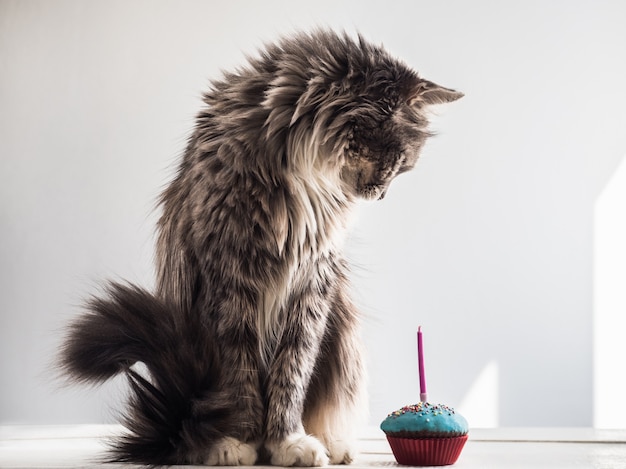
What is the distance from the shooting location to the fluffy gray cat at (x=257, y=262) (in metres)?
1.29

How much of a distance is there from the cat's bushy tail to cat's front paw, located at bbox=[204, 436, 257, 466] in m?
0.01

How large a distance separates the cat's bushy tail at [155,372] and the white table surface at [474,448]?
81 mm

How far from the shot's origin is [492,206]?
2564 mm

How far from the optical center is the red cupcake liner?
1.31 m

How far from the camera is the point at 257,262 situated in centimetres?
136

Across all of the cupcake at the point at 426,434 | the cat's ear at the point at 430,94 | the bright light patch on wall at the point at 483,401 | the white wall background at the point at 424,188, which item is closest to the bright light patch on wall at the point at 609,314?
the white wall background at the point at 424,188

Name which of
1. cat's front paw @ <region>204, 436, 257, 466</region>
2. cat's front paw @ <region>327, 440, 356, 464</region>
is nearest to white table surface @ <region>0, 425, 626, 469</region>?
cat's front paw @ <region>327, 440, 356, 464</region>

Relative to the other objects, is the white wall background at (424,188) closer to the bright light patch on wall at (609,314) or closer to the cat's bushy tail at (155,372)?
the bright light patch on wall at (609,314)

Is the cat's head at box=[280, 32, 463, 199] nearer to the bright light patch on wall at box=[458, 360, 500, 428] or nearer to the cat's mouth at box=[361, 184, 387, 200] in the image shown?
the cat's mouth at box=[361, 184, 387, 200]

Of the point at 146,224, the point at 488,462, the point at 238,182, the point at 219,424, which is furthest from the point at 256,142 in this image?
the point at 146,224

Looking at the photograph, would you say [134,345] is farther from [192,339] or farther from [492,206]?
[492,206]

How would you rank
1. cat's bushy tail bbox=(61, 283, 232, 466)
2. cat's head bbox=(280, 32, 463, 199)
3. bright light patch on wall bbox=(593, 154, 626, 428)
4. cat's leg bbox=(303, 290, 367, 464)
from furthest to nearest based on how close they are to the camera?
bright light patch on wall bbox=(593, 154, 626, 428)
cat's leg bbox=(303, 290, 367, 464)
cat's head bbox=(280, 32, 463, 199)
cat's bushy tail bbox=(61, 283, 232, 466)

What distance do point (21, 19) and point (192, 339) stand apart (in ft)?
6.05

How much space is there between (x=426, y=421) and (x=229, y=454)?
12.9 inches
